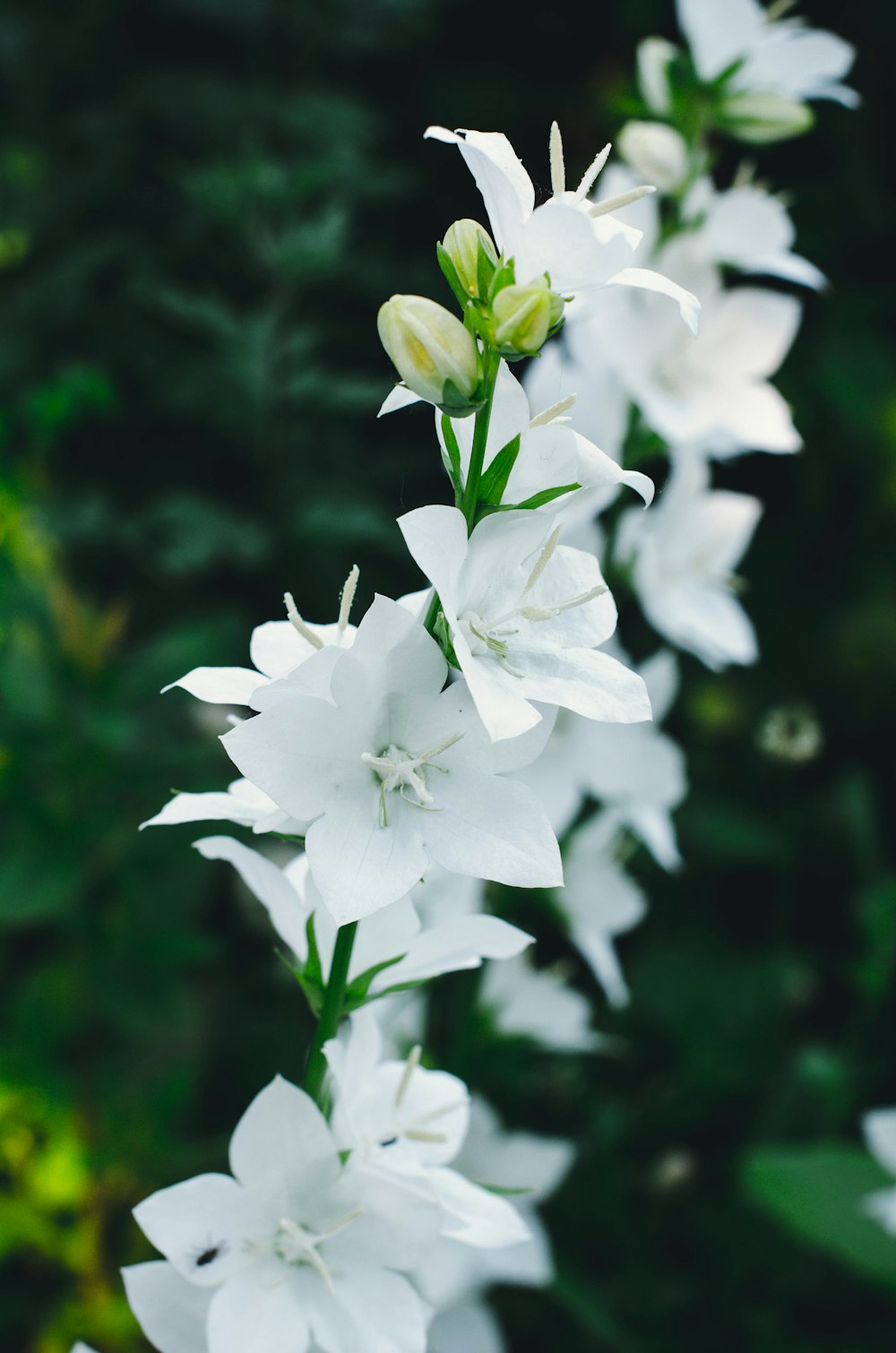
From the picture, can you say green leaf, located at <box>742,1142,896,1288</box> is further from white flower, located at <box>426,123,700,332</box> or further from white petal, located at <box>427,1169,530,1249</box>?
white flower, located at <box>426,123,700,332</box>

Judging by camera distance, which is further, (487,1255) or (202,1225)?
(487,1255)

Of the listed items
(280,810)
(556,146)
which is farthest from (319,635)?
(556,146)

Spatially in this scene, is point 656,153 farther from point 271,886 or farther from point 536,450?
point 271,886

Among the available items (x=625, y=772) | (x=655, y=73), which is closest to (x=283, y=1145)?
(x=625, y=772)

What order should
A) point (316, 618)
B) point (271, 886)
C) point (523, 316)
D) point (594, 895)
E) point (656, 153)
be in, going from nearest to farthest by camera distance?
1. point (523, 316)
2. point (271, 886)
3. point (656, 153)
4. point (594, 895)
5. point (316, 618)

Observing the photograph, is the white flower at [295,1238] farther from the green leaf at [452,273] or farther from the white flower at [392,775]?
the green leaf at [452,273]

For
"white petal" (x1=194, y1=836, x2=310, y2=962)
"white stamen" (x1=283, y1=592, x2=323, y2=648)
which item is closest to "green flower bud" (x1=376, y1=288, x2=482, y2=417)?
"white stamen" (x1=283, y1=592, x2=323, y2=648)

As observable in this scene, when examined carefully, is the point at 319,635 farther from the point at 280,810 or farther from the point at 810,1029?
the point at 810,1029
